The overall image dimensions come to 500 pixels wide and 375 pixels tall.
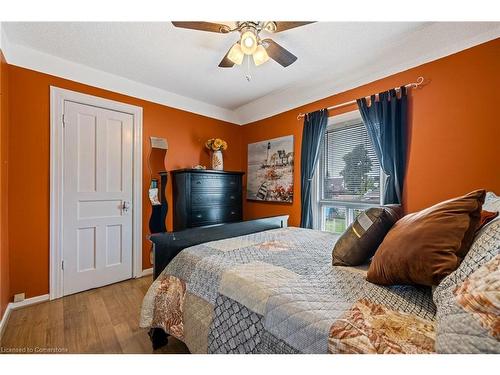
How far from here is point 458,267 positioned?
0.80 m

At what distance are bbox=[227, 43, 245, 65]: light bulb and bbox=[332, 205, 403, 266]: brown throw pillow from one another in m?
1.53

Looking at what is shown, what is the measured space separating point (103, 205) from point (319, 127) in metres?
2.78

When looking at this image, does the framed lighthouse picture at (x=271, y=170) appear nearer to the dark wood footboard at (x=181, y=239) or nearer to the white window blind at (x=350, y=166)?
the white window blind at (x=350, y=166)

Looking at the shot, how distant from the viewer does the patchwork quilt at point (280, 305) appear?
71cm

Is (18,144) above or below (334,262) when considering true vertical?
above

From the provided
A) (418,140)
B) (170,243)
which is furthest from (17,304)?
(418,140)

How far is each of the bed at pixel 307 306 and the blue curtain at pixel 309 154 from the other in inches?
55.5

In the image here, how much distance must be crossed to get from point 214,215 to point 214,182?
47 cm

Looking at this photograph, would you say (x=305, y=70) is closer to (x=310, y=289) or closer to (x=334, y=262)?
(x=334, y=262)

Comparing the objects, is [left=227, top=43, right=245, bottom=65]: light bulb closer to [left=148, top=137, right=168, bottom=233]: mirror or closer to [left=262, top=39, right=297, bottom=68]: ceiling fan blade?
[left=262, top=39, right=297, bottom=68]: ceiling fan blade

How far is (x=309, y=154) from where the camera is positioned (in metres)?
2.93

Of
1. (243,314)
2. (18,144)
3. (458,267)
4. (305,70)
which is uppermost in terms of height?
(305,70)
